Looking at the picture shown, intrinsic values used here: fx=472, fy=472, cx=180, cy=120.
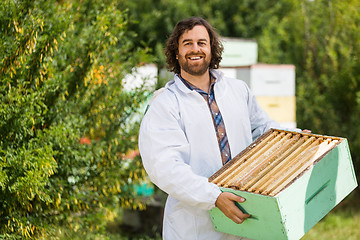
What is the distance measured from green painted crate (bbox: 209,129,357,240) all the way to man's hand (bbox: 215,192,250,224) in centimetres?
2

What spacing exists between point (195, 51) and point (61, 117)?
3.77 feet

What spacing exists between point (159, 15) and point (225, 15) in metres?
1.55

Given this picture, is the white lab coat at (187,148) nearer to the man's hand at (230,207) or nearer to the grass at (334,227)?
the man's hand at (230,207)

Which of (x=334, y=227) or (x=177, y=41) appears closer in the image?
(x=177, y=41)

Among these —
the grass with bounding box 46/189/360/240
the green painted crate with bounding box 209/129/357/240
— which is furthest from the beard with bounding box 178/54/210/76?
the grass with bounding box 46/189/360/240

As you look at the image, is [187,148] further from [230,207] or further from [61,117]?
[61,117]

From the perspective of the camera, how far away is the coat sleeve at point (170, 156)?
1895 mm

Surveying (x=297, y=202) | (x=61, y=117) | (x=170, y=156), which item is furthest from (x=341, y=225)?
(x=170, y=156)

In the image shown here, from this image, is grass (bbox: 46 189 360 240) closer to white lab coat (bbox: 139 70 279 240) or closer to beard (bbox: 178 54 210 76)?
white lab coat (bbox: 139 70 279 240)

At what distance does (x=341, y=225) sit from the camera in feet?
16.0

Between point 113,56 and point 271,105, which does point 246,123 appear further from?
point 271,105

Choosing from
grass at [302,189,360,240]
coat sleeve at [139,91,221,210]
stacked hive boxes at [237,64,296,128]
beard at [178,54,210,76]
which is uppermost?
beard at [178,54,210,76]

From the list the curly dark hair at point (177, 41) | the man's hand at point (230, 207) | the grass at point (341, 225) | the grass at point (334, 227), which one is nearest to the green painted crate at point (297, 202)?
the man's hand at point (230, 207)

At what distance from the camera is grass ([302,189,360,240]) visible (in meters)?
4.53
